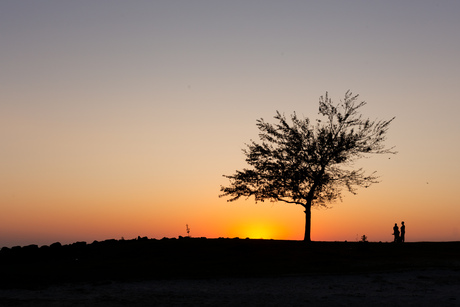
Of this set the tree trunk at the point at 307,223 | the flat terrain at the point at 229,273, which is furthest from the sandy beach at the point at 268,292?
the tree trunk at the point at 307,223

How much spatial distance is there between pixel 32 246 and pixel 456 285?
2393cm

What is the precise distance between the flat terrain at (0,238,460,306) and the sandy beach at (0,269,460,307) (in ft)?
0.12

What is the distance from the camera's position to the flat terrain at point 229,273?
20.2 metres

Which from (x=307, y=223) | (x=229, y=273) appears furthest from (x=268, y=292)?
(x=307, y=223)

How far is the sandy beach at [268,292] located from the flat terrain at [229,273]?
0.12 ft

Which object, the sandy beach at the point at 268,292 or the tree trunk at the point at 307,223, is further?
the tree trunk at the point at 307,223

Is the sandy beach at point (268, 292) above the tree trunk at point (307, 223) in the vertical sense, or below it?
below

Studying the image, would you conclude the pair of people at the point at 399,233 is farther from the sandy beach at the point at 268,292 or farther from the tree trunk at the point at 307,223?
the sandy beach at the point at 268,292

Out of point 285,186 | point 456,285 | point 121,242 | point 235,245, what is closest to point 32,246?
point 121,242

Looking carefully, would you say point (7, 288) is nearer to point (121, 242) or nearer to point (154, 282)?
point (154, 282)

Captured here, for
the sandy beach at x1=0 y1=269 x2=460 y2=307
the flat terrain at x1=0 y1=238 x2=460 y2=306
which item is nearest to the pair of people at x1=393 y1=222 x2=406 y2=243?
the flat terrain at x1=0 y1=238 x2=460 y2=306

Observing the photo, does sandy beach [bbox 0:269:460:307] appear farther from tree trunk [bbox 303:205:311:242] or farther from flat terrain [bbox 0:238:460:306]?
tree trunk [bbox 303:205:311:242]

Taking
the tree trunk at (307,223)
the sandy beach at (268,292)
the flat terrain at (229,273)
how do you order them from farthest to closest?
the tree trunk at (307,223)
the flat terrain at (229,273)
the sandy beach at (268,292)

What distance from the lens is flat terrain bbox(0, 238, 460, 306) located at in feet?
66.3
